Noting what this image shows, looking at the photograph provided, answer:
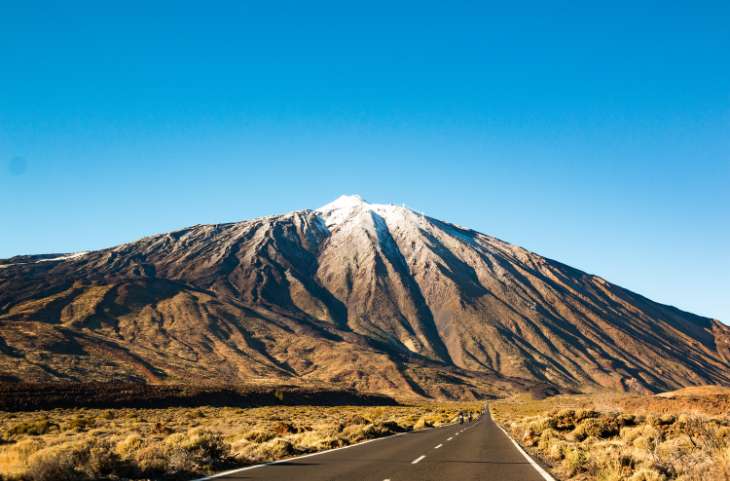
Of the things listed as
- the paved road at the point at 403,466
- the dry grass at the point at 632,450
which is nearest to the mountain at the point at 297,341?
the paved road at the point at 403,466

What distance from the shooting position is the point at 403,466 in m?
15.3

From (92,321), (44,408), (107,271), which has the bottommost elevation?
(44,408)

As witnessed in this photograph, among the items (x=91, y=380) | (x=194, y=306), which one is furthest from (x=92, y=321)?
(x=91, y=380)

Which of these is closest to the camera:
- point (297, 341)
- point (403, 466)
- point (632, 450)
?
point (403, 466)

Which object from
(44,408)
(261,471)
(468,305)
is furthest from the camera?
(468,305)

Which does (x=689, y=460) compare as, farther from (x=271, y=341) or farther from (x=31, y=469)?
(x=271, y=341)

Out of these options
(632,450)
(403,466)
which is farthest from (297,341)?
(632,450)

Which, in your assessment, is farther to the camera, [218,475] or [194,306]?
[194,306]

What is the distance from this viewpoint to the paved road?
13.3 metres

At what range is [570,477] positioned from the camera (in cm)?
1416

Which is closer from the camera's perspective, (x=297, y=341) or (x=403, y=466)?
(x=403, y=466)

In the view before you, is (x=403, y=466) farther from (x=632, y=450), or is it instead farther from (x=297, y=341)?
(x=297, y=341)

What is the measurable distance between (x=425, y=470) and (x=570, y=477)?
3.40 metres

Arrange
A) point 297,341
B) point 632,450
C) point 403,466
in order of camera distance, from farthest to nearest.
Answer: point 297,341
point 632,450
point 403,466
